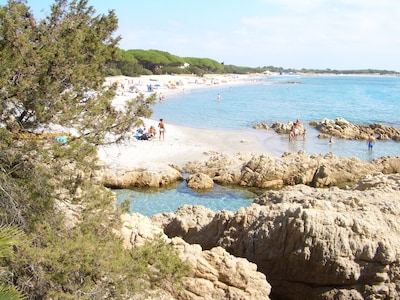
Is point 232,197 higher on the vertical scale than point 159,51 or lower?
lower

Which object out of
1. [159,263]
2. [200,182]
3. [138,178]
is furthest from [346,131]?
[159,263]

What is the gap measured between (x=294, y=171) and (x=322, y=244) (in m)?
11.5

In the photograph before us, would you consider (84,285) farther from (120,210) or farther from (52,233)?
(120,210)

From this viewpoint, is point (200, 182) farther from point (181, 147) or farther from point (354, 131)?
point (354, 131)

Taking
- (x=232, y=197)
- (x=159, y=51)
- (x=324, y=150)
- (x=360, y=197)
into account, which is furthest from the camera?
(x=159, y=51)

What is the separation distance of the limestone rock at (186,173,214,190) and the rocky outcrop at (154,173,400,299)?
8438 mm

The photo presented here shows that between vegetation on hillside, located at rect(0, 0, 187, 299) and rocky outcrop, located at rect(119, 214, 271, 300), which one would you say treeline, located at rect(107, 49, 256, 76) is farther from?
rocky outcrop, located at rect(119, 214, 271, 300)

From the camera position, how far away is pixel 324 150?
30.0 m

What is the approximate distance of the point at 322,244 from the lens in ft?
25.8

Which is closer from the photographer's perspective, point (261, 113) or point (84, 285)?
point (84, 285)

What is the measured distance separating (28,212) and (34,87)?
1.70 meters

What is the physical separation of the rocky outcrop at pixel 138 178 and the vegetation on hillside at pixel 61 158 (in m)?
11.3

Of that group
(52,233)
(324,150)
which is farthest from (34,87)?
(324,150)

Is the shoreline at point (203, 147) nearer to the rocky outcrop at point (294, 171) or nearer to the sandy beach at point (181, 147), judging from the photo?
the sandy beach at point (181, 147)
